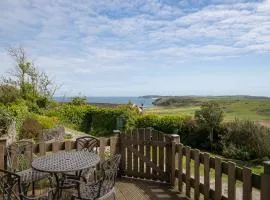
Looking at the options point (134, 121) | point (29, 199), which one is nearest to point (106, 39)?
point (134, 121)

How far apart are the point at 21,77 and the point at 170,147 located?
2046 centimetres

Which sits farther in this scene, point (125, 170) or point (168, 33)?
point (168, 33)

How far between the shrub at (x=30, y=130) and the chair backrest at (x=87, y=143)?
652cm

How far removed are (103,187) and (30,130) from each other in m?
9.12

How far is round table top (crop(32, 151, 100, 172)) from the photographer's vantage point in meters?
4.61

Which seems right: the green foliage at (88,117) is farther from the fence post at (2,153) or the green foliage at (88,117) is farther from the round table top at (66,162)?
the round table top at (66,162)

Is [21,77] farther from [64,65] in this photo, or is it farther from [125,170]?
[125,170]

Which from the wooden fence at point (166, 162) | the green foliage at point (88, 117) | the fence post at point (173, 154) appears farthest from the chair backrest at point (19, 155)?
the green foliage at point (88, 117)

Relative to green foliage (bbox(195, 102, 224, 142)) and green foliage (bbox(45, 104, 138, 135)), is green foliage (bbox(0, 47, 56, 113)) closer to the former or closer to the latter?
green foliage (bbox(45, 104, 138, 135))

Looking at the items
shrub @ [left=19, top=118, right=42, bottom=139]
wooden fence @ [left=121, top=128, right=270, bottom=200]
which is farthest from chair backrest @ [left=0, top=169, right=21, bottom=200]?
shrub @ [left=19, top=118, right=42, bottom=139]

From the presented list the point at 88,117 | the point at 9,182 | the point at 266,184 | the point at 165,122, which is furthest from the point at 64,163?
the point at 88,117

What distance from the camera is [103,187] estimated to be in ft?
15.4

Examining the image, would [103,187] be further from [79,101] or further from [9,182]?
[79,101]

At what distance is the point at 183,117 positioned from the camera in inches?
585
